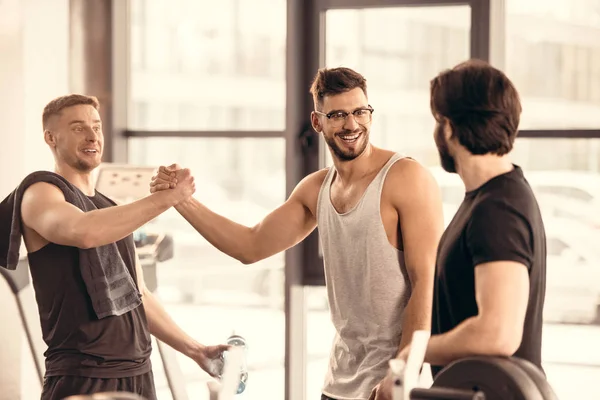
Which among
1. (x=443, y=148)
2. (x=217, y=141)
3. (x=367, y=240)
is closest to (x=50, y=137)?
(x=367, y=240)

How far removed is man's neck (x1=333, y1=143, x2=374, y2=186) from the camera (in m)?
2.51

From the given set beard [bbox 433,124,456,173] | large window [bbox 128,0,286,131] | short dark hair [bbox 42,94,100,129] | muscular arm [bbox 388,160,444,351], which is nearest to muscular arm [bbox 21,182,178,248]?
short dark hair [bbox 42,94,100,129]

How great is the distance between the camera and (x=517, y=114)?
5.89 ft

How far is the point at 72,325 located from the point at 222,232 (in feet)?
1.83

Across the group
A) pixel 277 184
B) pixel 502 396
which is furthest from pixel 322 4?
pixel 502 396

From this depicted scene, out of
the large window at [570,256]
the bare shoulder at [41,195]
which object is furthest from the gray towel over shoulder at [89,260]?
the large window at [570,256]

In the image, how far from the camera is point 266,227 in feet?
9.09

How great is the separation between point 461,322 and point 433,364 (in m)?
0.10

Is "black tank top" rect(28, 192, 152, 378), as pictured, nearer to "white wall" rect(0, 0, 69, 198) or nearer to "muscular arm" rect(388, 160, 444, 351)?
"muscular arm" rect(388, 160, 444, 351)

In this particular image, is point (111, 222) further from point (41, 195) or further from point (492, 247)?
point (492, 247)

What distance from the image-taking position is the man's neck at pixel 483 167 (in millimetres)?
1807

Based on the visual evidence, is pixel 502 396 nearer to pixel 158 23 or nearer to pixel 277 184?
pixel 277 184

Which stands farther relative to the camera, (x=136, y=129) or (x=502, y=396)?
(x=136, y=129)

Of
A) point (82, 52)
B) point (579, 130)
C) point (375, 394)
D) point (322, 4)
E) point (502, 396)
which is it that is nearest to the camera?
point (502, 396)
